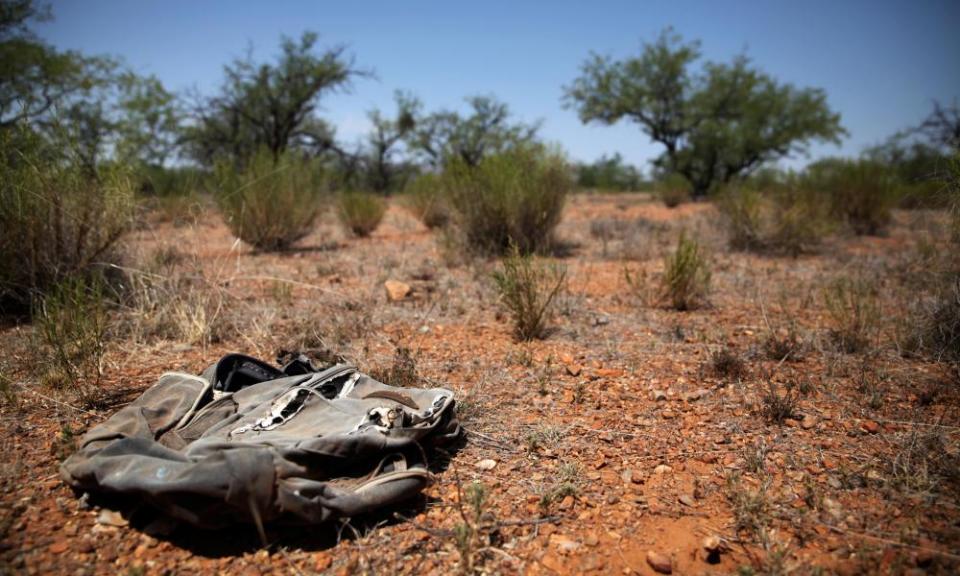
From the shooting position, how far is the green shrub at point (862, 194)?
834cm

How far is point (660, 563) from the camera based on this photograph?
1509mm

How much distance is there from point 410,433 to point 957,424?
232 cm

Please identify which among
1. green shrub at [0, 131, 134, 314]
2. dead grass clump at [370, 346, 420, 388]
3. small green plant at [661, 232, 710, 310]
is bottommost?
dead grass clump at [370, 346, 420, 388]

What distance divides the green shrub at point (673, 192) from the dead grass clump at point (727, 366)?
1346cm

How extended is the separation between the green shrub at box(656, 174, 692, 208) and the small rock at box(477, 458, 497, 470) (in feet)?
48.4

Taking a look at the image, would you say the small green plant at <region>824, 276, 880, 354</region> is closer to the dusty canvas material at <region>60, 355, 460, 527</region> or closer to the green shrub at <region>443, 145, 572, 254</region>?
the dusty canvas material at <region>60, 355, 460, 527</region>

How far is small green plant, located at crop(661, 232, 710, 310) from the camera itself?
4.06 metres

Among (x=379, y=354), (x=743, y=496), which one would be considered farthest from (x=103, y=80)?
(x=743, y=496)

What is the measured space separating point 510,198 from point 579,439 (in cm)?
423

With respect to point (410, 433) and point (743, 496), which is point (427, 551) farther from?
point (743, 496)

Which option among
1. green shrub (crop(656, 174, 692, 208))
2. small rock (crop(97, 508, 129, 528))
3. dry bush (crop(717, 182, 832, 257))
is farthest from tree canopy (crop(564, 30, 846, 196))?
small rock (crop(97, 508, 129, 528))

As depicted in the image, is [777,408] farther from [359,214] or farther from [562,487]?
[359,214]

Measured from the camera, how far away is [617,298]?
4.42 m

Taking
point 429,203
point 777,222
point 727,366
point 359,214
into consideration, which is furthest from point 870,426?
point 359,214
